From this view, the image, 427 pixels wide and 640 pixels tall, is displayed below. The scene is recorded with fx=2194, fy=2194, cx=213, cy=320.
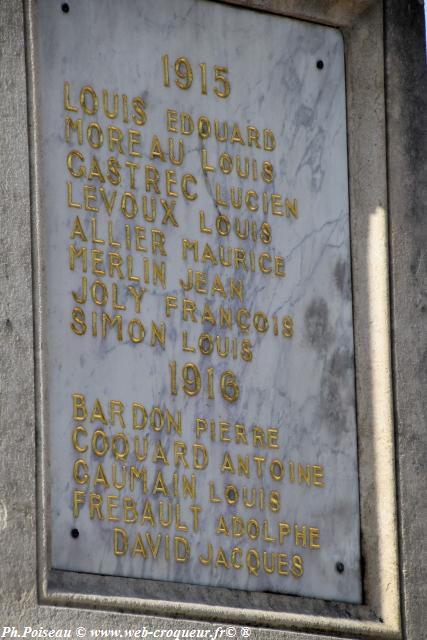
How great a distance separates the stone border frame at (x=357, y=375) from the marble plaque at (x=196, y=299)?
0.25ft

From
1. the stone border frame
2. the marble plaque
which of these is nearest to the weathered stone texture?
the stone border frame

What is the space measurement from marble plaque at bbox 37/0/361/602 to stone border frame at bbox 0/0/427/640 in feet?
0.25

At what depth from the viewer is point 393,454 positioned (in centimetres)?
1036

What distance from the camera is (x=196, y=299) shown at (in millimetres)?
10094

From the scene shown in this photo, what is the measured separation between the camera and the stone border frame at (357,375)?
9.34 meters

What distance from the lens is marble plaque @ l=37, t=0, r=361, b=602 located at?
972 centimetres

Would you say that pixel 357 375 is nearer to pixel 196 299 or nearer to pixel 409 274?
pixel 409 274

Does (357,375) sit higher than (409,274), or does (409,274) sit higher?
(409,274)

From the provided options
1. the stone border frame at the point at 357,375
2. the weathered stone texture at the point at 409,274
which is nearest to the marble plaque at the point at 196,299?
the stone border frame at the point at 357,375

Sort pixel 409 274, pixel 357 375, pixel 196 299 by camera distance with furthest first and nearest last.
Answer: pixel 409 274 < pixel 357 375 < pixel 196 299

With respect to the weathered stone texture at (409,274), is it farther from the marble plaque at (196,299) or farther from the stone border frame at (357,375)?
the marble plaque at (196,299)

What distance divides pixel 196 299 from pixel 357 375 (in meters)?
0.93

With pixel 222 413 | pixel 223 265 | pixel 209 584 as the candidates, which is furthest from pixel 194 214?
pixel 209 584

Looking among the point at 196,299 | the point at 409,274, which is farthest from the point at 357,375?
the point at 196,299
